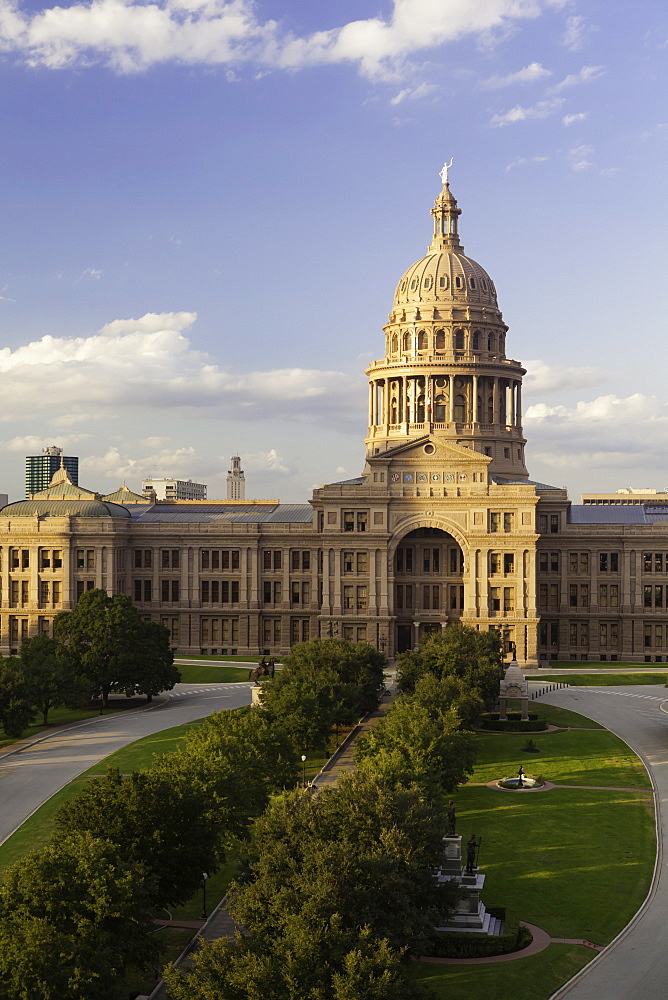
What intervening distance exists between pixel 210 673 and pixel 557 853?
230ft

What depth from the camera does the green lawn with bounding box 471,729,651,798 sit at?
69.6 meters

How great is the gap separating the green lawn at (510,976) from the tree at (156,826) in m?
10.0

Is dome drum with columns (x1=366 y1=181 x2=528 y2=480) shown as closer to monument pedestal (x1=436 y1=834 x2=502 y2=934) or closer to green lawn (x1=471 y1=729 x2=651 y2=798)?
green lawn (x1=471 y1=729 x2=651 y2=798)

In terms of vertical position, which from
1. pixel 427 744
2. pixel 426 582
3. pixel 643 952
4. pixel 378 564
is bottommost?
pixel 643 952

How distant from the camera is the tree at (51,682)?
87.7 meters

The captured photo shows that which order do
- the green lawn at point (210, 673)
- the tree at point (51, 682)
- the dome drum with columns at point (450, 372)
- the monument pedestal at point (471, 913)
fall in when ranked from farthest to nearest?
the dome drum with columns at point (450, 372), the green lawn at point (210, 673), the tree at point (51, 682), the monument pedestal at point (471, 913)

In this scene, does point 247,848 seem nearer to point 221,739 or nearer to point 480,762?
point 221,739

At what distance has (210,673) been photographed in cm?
11888

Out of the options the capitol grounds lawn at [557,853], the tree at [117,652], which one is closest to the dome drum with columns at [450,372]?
the tree at [117,652]

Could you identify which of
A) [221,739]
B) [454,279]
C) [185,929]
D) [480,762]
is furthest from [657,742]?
[454,279]

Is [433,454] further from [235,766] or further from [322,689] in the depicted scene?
[235,766]

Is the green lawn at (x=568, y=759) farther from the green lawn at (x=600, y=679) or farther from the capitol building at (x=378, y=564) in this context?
the capitol building at (x=378, y=564)

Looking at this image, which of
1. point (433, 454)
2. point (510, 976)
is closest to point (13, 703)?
point (510, 976)

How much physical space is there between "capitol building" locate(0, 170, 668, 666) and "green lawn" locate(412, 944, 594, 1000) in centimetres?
8259
